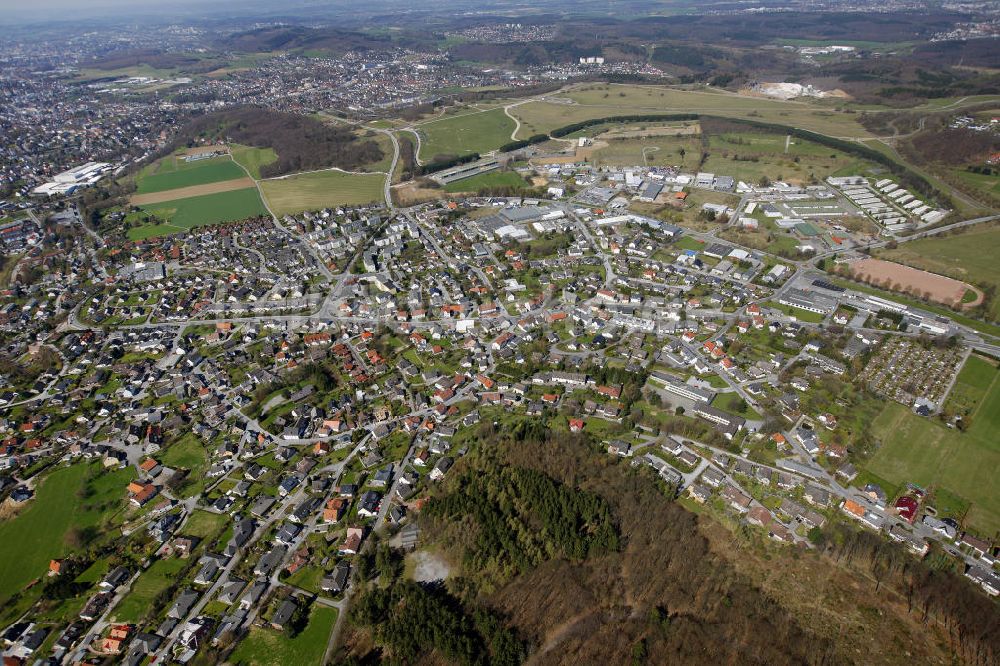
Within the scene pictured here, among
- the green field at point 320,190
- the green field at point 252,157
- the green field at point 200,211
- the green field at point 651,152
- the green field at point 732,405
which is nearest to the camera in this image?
the green field at point 732,405

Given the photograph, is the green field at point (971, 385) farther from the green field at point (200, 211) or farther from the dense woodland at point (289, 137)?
the dense woodland at point (289, 137)

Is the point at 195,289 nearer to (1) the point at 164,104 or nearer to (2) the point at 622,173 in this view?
(2) the point at 622,173

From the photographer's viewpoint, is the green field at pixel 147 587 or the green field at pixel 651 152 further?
the green field at pixel 651 152

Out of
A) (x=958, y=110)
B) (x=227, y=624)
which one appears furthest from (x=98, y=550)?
(x=958, y=110)

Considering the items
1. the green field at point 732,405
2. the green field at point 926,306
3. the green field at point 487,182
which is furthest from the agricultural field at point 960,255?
the green field at point 487,182

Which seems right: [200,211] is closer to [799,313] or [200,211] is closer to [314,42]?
[799,313]

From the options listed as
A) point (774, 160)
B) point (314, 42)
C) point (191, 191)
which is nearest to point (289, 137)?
point (191, 191)

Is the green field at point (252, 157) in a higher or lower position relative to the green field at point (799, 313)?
higher
